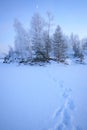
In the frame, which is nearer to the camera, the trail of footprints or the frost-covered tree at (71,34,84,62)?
the trail of footprints

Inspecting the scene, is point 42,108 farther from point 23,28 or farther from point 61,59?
point 23,28

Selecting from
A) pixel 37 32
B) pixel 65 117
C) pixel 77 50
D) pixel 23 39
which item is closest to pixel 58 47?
pixel 37 32

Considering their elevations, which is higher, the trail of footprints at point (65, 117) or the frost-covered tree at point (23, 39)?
the frost-covered tree at point (23, 39)

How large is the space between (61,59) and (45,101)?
16.1 metres

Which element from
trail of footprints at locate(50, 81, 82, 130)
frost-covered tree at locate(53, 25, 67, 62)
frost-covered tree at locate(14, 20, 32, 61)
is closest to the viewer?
trail of footprints at locate(50, 81, 82, 130)

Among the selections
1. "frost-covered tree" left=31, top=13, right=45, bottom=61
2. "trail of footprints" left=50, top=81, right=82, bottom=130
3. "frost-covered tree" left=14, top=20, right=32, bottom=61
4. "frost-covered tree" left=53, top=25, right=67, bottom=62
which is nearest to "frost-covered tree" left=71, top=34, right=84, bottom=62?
"frost-covered tree" left=53, top=25, right=67, bottom=62

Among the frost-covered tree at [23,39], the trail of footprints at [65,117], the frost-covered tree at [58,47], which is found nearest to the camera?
the trail of footprints at [65,117]

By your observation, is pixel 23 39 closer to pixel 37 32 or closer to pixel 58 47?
pixel 37 32

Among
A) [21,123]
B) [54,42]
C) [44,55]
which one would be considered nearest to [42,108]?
[21,123]

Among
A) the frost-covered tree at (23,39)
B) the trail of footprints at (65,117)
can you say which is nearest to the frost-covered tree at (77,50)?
the frost-covered tree at (23,39)

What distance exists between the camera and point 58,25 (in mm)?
20016

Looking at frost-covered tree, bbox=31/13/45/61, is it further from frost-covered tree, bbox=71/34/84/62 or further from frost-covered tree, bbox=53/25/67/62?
frost-covered tree, bbox=71/34/84/62

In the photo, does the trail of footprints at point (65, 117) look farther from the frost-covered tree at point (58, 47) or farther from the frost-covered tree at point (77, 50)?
the frost-covered tree at point (77, 50)

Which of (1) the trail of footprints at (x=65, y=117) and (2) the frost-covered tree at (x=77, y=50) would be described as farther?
(2) the frost-covered tree at (x=77, y=50)
